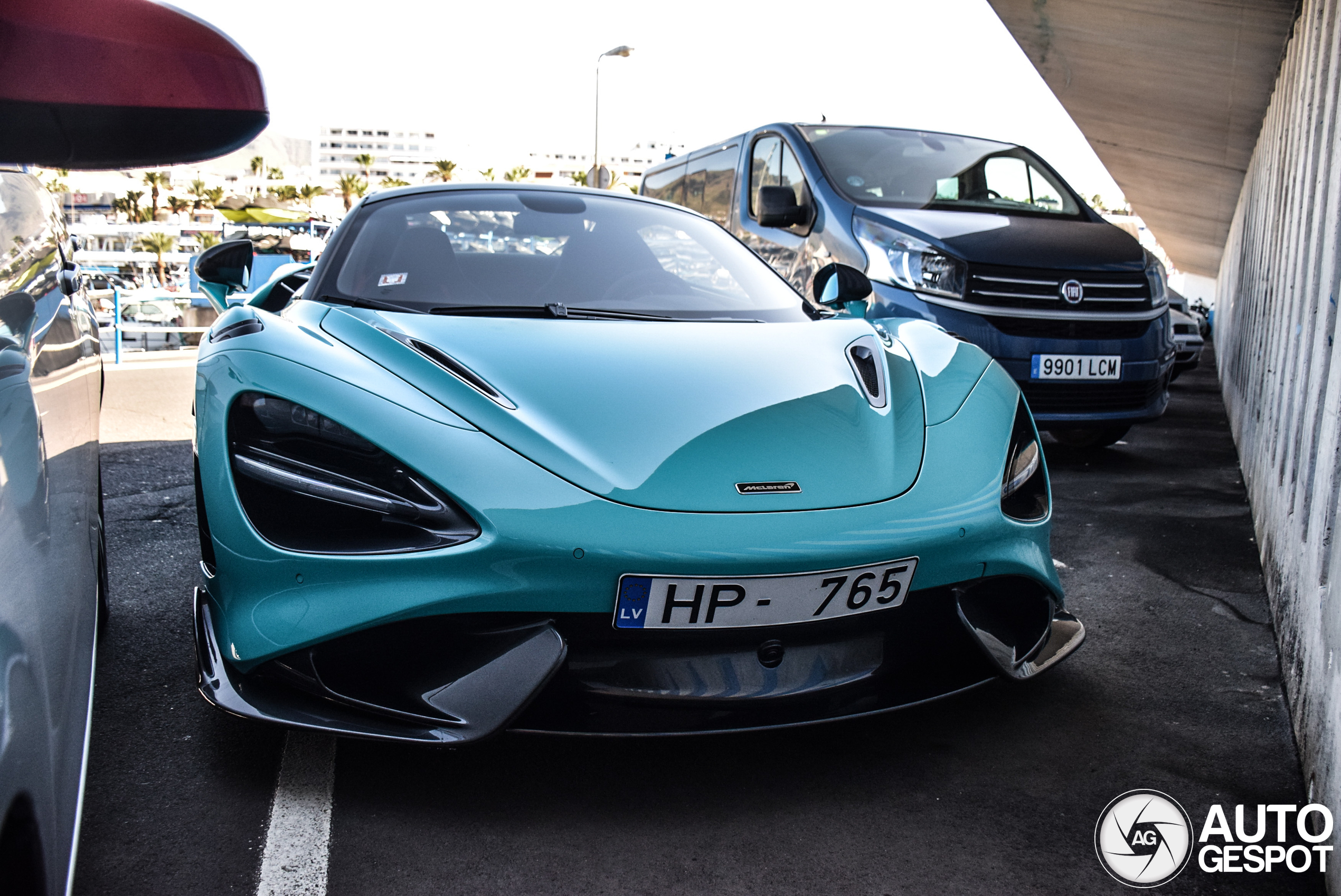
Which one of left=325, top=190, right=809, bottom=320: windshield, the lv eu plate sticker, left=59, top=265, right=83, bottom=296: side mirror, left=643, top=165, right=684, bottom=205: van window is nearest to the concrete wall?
the lv eu plate sticker

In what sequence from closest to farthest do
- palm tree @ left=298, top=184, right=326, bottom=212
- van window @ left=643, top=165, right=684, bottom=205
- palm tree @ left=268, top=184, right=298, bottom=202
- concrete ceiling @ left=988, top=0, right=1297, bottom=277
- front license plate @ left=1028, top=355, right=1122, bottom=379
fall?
front license plate @ left=1028, top=355, right=1122, bottom=379 → concrete ceiling @ left=988, top=0, right=1297, bottom=277 → van window @ left=643, top=165, right=684, bottom=205 → palm tree @ left=268, top=184, right=298, bottom=202 → palm tree @ left=298, top=184, right=326, bottom=212

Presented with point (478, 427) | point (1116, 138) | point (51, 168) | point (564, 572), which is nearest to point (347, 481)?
point (478, 427)

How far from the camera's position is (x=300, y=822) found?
202 centimetres

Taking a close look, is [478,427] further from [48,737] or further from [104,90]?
[104,90]

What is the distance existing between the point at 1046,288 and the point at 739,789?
156 inches

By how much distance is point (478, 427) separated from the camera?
2082 mm

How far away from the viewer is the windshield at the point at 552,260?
2943 millimetres

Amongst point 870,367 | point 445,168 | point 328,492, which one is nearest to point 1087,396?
point 870,367

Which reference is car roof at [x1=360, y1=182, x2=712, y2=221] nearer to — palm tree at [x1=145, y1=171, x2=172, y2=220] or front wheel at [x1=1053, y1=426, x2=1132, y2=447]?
front wheel at [x1=1053, y1=426, x2=1132, y2=447]

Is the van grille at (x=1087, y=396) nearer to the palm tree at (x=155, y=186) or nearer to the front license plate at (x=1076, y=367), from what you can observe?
the front license plate at (x=1076, y=367)

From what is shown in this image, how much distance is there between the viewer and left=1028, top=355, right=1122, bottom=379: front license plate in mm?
5301

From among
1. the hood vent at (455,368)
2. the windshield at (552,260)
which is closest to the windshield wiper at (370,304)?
the windshield at (552,260)

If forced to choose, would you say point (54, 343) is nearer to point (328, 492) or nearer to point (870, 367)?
point (328, 492)

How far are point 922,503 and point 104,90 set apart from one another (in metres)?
1.67
